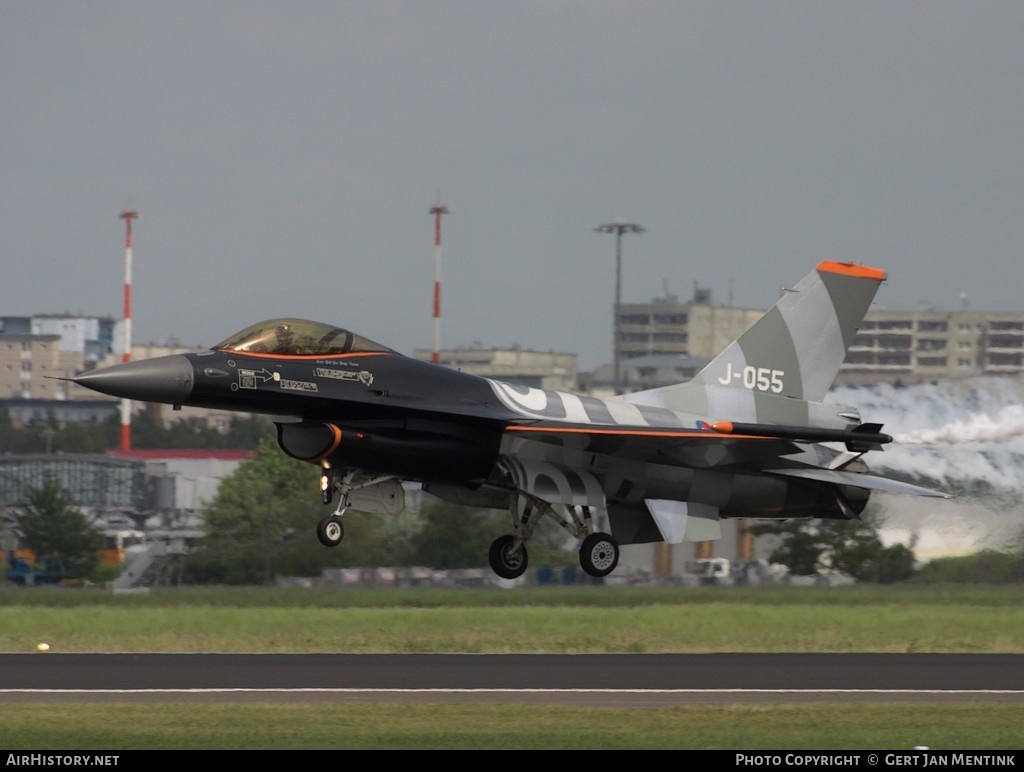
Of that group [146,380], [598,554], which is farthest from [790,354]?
[146,380]

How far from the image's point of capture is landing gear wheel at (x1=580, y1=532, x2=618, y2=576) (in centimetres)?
2722

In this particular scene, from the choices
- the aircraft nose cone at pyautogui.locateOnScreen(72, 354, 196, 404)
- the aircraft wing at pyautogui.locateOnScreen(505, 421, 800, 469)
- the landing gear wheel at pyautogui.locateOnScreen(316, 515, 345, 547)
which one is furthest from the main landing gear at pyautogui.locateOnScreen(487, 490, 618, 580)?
the aircraft nose cone at pyautogui.locateOnScreen(72, 354, 196, 404)

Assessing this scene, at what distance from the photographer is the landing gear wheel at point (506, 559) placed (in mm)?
27750

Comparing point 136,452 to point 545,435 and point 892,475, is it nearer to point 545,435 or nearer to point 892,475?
point 892,475

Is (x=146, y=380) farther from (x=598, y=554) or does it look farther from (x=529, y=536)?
(x=598, y=554)

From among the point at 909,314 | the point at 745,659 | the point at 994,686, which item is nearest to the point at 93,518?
the point at 745,659

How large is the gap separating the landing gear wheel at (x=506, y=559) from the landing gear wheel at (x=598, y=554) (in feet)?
3.81

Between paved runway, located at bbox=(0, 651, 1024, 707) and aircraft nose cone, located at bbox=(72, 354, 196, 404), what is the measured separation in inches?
181

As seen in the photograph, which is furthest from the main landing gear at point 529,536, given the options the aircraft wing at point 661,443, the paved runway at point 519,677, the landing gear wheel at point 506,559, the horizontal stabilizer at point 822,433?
the horizontal stabilizer at point 822,433

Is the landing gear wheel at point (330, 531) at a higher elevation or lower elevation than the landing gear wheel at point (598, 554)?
higher

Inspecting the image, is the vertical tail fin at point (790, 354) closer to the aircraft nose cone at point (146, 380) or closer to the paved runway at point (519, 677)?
the paved runway at point (519, 677)

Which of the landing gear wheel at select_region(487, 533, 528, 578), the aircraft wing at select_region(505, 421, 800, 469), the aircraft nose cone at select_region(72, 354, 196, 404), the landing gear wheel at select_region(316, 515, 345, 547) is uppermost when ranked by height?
the aircraft nose cone at select_region(72, 354, 196, 404)

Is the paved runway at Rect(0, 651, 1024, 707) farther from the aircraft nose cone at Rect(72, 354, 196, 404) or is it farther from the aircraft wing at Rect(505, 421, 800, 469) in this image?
the aircraft nose cone at Rect(72, 354, 196, 404)

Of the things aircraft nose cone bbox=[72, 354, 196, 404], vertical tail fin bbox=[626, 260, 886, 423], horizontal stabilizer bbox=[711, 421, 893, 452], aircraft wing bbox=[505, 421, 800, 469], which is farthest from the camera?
vertical tail fin bbox=[626, 260, 886, 423]
